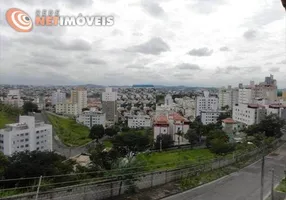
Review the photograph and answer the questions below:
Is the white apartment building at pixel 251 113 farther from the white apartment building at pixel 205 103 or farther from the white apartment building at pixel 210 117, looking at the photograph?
the white apartment building at pixel 205 103

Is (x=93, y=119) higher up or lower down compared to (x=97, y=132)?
higher up

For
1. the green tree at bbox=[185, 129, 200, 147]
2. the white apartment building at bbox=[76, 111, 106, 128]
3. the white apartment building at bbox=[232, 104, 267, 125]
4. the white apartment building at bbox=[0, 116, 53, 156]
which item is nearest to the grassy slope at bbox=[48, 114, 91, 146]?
the white apartment building at bbox=[76, 111, 106, 128]

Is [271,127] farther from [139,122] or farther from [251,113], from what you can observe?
[139,122]

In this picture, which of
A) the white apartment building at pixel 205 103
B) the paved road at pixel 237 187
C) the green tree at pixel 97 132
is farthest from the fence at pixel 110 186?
the white apartment building at pixel 205 103

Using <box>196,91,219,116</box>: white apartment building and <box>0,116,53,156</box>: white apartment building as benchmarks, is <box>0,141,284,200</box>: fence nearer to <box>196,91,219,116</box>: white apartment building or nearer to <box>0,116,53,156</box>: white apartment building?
<box>0,116,53,156</box>: white apartment building

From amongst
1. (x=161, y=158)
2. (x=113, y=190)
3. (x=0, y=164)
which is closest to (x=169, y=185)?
(x=113, y=190)

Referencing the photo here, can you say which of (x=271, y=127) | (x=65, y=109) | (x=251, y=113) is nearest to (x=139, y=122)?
(x=251, y=113)
